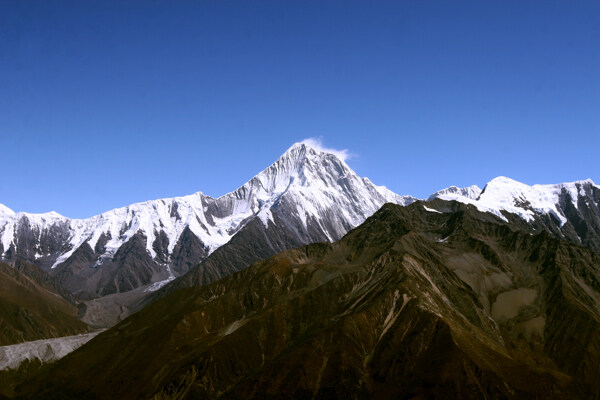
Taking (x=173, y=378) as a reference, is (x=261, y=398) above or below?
below

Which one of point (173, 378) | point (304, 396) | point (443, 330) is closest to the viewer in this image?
point (304, 396)

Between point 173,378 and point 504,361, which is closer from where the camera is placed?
point 504,361

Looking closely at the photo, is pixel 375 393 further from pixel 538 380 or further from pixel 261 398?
pixel 538 380

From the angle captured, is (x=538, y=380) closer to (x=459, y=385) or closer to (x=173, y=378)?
(x=459, y=385)

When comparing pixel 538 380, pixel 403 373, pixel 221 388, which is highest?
pixel 221 388

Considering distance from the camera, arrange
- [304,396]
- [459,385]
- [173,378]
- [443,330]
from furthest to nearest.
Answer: [173,378], [443,330], [304,396], [459,385]

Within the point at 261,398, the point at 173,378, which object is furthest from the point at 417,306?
the point at 173,378

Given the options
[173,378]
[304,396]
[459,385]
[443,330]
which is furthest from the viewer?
[173,378]

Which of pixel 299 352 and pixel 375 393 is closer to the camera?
pixel 375 393

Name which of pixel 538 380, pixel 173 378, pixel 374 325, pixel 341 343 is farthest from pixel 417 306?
pixel 173 378
